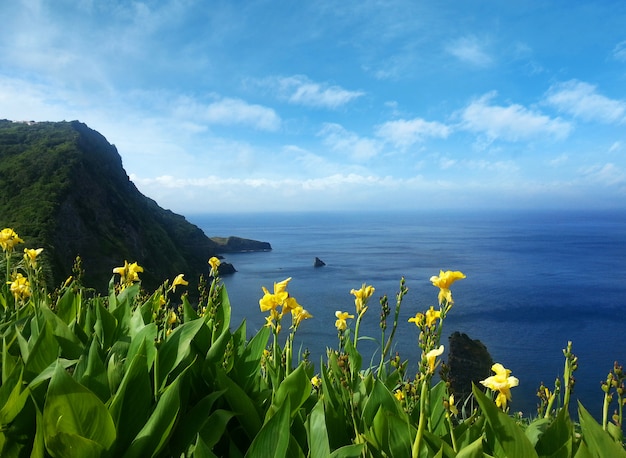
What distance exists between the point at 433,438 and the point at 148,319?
5.01ft

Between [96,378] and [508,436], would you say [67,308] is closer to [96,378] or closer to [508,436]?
[96,378]

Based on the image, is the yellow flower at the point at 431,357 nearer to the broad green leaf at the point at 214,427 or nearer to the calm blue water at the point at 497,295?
the broad green leaf at the point at 214,427

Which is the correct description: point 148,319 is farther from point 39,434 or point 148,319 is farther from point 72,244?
point 72,244

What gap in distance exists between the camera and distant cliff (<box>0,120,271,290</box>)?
3756 cm

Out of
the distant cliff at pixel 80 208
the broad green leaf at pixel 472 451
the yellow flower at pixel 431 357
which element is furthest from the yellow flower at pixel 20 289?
the distant cliff at pixel 80 208

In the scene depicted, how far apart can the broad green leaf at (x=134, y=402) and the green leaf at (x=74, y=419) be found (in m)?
0.12

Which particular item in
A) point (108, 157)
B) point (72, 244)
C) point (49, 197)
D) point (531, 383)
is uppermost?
point (108, 157)

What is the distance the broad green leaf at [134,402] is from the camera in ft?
4.24

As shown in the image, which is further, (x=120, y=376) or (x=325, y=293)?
(x=325, y=293)

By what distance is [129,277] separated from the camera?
9.21 feet

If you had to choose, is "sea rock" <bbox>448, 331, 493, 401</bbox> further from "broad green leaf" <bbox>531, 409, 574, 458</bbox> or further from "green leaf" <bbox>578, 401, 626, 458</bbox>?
"green leaf" <bbox>578, 401, 626, 458</bbox>

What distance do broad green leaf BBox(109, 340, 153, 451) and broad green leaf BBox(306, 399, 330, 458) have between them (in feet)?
1.63

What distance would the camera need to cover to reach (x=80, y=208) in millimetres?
45375

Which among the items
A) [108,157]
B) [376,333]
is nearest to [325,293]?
[376,333]
